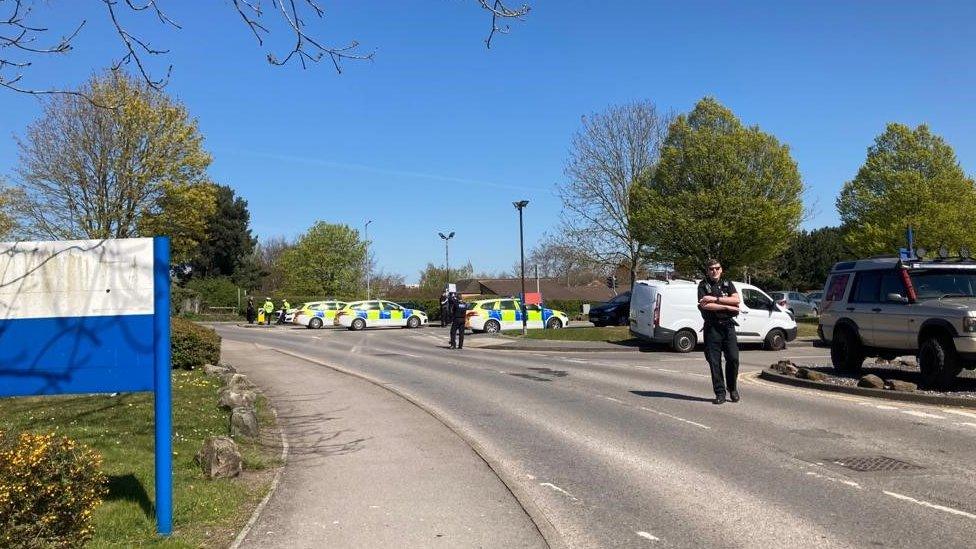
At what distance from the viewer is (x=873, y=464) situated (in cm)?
679

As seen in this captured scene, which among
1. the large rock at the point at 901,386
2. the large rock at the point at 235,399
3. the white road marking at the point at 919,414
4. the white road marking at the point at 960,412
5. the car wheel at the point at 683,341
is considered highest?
the car wheel at the point at 683,341

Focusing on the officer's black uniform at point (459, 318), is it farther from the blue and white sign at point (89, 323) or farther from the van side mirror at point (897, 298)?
the blue and white sign at point (89, 323)

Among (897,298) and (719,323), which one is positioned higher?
(897,298)

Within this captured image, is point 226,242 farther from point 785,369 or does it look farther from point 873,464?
point 873,464

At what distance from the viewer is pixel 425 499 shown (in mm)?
5867

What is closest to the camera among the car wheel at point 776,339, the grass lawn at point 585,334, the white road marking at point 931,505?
the white road marking at point 931,505

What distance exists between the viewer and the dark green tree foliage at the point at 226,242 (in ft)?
233

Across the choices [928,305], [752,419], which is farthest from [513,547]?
[928,305]

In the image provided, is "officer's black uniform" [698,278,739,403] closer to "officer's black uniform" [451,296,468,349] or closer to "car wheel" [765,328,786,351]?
"car wheel" [765,328,786,351]

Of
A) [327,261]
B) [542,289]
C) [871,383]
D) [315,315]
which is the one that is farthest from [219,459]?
[542,289]

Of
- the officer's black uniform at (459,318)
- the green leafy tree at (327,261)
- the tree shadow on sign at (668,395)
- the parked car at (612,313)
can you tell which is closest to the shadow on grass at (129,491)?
the tree shadow on sign at (668,395)

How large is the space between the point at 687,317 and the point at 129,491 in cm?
1696

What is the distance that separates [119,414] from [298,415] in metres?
2.24

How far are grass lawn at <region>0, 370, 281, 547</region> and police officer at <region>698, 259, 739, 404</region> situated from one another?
18.3 feet
